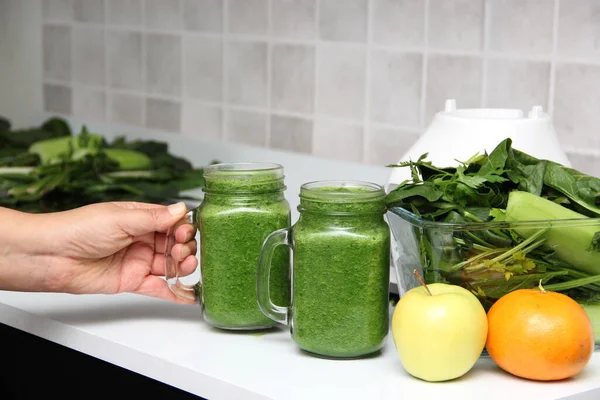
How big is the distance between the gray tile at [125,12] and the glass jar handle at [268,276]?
1.42 meters

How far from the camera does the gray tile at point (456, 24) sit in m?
1.66

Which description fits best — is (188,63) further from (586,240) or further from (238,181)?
(586,240)

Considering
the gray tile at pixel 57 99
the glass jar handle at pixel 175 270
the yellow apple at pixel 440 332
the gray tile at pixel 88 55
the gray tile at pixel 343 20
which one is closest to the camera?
the yellow apple at pixel 440 332

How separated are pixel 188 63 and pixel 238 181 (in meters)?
1.20

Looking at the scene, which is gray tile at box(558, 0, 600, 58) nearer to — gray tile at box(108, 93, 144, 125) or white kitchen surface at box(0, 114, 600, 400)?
white kitchen surface at box(0, 114, 600, 400)

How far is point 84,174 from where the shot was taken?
1922mm

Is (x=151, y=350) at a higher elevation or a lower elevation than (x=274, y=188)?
lower

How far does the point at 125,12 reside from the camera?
2352mm

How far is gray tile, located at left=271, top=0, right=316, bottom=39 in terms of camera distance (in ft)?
6.39

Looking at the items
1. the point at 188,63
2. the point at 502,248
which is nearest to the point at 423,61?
the point at 188,63

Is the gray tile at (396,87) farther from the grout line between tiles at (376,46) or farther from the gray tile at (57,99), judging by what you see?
the gray tile at (57,99)

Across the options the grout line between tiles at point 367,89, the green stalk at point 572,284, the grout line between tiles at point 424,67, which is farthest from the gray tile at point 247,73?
the green stalk at point 572,284

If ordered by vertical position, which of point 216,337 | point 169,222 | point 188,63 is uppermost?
point 188,63

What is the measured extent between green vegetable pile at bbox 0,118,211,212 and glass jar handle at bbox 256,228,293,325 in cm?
81
